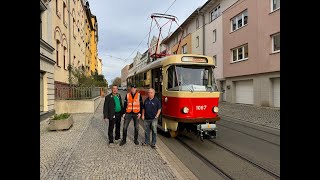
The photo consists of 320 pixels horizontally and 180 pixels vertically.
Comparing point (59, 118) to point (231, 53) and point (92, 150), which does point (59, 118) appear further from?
point (231, 53)

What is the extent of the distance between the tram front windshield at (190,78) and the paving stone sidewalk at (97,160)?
201 centimetres

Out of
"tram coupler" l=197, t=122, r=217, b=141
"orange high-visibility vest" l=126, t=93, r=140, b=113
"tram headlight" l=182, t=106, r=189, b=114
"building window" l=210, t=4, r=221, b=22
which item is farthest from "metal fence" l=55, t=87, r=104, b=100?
"building window" l=210, t=4, r=221, b=22

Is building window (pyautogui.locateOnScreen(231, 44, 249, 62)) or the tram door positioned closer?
the tram door

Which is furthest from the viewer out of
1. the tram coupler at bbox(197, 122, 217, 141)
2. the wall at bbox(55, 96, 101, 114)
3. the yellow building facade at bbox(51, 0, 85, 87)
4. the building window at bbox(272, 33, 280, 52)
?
the building window at bbox(272, 33, 280, 52)

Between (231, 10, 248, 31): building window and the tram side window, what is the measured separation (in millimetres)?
16169

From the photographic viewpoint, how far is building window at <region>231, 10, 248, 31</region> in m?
22.2

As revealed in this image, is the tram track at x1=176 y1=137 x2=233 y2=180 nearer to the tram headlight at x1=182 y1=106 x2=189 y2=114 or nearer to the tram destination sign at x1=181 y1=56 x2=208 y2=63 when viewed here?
the tram headlight at x1=182 y1=106 x2=189 y2=114

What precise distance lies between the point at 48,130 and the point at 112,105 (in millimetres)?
3829

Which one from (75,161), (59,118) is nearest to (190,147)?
(75,161)

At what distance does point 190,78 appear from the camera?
27.0 feet

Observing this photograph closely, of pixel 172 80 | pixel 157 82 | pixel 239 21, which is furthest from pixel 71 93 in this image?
pixel 239 21

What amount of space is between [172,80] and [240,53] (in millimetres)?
16789
